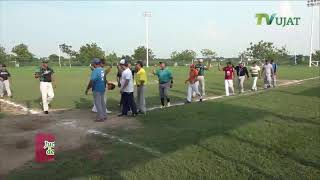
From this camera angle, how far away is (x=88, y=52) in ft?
284

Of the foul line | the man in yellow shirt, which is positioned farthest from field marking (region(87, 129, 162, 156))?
the foul line

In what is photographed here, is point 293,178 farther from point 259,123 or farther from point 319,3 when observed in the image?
point 319,3

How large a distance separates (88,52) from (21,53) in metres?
13.4

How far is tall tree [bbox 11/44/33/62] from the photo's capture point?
8394 centimetres

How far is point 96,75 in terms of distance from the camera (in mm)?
12234

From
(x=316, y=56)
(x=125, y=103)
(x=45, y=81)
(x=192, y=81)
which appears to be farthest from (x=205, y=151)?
(x=316, y=56)

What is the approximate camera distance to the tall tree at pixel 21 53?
8394 cm

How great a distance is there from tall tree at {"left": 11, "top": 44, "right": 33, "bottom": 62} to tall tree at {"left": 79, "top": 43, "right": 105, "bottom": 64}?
10.2 meters

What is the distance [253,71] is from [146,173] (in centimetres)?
1681

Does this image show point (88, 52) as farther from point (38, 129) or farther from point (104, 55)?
point (38, 129)

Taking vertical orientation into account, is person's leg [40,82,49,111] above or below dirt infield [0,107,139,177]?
above

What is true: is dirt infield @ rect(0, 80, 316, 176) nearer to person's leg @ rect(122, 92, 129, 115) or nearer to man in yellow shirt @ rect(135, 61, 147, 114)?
person's leg @ rect(122, 92, 129, 115)

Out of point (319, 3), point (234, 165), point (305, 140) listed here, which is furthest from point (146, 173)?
point (319, 3)

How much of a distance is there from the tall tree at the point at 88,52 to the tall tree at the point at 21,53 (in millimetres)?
10175
